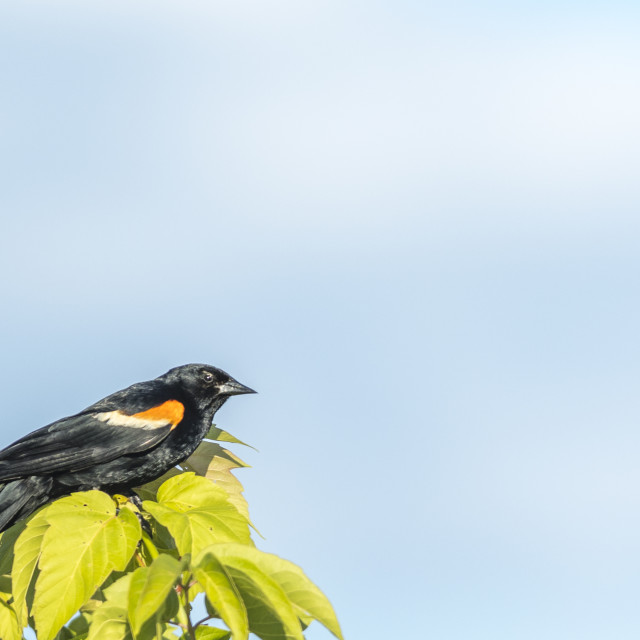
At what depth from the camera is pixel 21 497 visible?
12.8ft

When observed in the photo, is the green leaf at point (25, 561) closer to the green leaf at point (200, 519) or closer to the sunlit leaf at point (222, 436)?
the green leaf at point (200, 519)

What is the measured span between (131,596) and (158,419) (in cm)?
275

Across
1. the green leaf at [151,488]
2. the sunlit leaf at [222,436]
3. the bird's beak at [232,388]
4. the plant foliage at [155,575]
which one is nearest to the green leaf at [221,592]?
the plant foliage at [155,575]

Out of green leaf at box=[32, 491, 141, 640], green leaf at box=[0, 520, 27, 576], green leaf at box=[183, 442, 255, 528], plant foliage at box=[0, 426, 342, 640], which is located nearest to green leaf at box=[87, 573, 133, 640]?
plant foliage at box=[0, 426, 342, 640]

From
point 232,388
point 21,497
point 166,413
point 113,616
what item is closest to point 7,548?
point 21,497

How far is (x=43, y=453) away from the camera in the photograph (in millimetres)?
4043

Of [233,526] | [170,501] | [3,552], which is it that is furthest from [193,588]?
[3,552]

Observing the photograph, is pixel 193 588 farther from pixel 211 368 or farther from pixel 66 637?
pixel 211 368

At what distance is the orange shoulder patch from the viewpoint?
4.46 metres

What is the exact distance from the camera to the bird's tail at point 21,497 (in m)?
3.83

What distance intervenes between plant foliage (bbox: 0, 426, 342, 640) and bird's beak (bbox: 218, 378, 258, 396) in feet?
6.11

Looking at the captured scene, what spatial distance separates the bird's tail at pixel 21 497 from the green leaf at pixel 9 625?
1.37 metres

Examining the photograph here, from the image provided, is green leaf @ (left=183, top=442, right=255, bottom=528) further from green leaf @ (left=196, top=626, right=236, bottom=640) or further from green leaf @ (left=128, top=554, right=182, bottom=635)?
green leaf @ (left=128, top=554, right=182, bottom=635)

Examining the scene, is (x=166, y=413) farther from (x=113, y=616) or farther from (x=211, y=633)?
(x=113, y=616)
